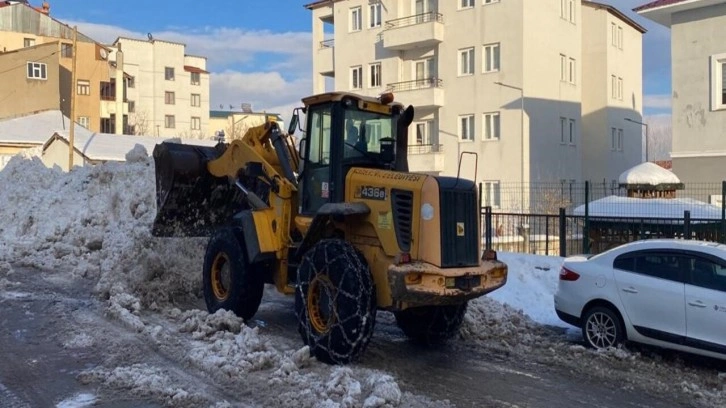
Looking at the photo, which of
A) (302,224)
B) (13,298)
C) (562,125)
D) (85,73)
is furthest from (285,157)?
(85,73)

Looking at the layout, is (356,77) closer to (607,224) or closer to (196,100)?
(607,224)

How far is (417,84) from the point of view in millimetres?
39594

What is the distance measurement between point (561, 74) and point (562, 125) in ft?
8.58

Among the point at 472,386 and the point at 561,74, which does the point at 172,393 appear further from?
the point at 561,74

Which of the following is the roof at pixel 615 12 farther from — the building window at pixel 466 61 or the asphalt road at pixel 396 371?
the asphalt road at pixel 396 371

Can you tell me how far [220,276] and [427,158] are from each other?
28609 mm

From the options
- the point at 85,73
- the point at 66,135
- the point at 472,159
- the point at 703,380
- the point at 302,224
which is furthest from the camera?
the point at 85,73

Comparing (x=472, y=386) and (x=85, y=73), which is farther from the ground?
(x=85, y=73)

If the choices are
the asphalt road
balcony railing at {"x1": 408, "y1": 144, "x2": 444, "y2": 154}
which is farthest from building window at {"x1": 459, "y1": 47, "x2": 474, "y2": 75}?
→ the asphalt road

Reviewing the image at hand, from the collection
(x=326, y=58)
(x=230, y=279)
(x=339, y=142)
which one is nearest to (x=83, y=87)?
(x=326, y=58)

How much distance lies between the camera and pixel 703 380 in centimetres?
Answer: 868

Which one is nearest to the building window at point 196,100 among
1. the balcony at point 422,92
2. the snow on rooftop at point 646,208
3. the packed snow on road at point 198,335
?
the balcony at point 422,92

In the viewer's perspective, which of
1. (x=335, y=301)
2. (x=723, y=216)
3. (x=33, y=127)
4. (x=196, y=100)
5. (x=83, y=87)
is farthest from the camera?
(x=196, y=100)

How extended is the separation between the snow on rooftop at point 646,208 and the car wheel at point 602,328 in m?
7.38
